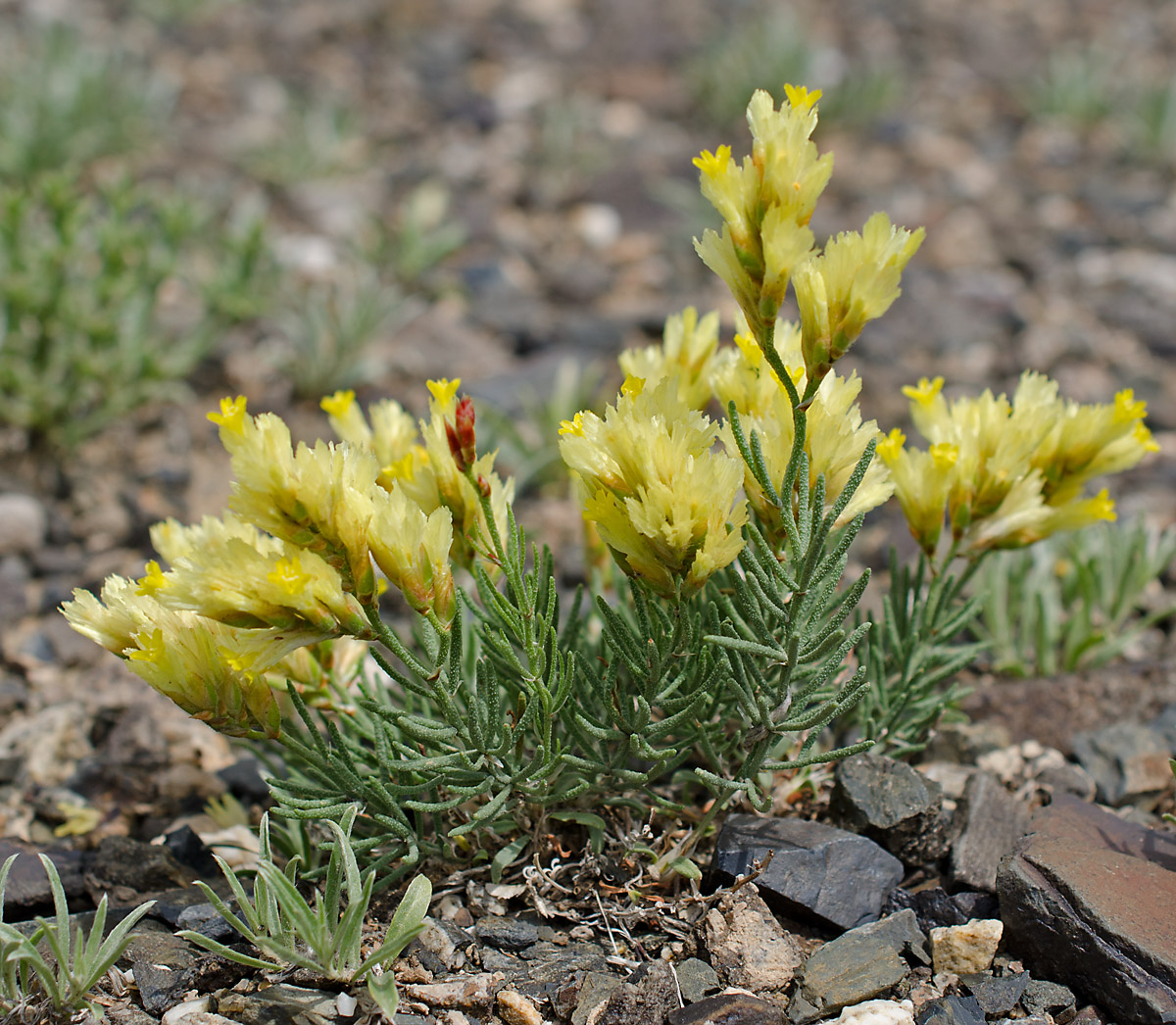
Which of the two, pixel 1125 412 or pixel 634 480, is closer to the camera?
pixel 634 480

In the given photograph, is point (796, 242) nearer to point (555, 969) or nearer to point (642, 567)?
point (642, 567)

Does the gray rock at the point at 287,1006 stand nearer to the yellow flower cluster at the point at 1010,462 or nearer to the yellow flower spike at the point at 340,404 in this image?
the yellow flower spike at the point at 340,404

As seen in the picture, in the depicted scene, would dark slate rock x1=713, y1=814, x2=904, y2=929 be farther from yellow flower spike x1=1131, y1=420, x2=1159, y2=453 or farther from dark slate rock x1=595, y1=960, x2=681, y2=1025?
yellow flower spike x1=1131, y1=420, x2=1159, y2=453

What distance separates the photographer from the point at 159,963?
191 centimetres

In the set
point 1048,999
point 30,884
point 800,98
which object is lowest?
point 30,884

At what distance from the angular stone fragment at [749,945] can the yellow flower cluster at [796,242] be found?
974mm

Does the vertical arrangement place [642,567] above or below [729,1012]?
above

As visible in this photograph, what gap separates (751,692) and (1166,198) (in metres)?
5.36

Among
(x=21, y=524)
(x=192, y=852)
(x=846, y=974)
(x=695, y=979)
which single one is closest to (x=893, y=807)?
(x=846, y=974)

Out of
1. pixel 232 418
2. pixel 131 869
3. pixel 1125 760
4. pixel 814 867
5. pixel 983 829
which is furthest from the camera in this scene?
pixel 1125 760

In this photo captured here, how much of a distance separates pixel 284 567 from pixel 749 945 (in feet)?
3.43

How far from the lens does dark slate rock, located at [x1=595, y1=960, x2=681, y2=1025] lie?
1.74m

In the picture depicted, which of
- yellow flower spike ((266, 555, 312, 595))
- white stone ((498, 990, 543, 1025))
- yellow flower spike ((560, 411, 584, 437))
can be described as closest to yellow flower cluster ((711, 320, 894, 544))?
yellow flower spike ((560, 411, 584, 437))

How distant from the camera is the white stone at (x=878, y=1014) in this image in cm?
174
